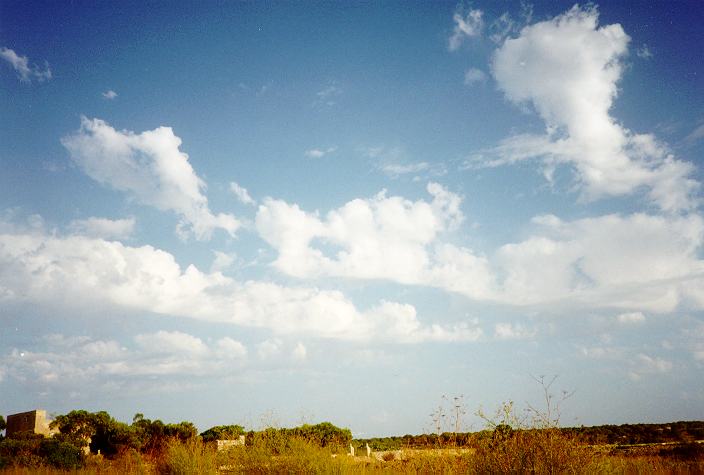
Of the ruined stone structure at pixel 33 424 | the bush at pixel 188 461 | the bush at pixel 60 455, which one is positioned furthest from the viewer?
the ruined stone structure at pixel 33 424

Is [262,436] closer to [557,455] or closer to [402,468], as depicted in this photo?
[402,468]

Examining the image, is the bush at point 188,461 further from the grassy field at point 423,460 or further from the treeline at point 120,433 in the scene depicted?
the treeline at point 120,433

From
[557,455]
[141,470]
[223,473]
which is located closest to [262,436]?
[223,473]

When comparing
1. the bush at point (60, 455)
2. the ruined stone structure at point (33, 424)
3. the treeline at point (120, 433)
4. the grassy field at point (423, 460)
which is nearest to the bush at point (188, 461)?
the grassy field at point (423, 460)

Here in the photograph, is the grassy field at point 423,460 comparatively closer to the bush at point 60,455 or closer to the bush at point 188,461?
the bush at point 188,461

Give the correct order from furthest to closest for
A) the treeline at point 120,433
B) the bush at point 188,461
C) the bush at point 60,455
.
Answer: the treeline at point 120,433 < the bush at point 60,455 < the bush at point 188,461

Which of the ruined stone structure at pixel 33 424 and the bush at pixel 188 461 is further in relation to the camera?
the ruined stone structure at pixel 33 424

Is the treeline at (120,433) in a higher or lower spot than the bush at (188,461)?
lower

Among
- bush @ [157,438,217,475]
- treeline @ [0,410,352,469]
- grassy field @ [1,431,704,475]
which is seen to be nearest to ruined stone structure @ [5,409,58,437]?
treeline @ [0,410,352,469]

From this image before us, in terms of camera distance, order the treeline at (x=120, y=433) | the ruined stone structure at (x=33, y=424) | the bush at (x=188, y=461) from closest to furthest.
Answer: the bush at (x=188, y=461) → the treeline at (x=120, y=433) → the ruined stone structure at (x=33, y=424)

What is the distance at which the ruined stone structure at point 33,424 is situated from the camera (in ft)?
96.9

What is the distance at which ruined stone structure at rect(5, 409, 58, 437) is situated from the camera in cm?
2953

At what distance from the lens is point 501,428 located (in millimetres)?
9031

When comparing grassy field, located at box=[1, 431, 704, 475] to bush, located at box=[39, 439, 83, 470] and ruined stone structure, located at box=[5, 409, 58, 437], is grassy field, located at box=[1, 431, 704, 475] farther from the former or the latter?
ruined stone structure, located at box=[5, 409, 58, 437]
